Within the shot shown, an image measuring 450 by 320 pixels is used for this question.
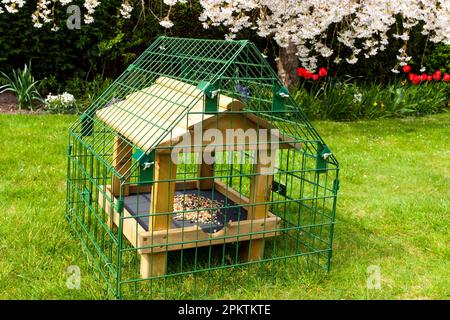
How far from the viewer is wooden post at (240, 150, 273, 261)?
3502 mm

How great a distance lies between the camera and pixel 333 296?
332 centimetres

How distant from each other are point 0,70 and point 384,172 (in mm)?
5885

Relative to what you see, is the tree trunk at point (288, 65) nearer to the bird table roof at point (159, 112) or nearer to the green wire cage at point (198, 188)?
the green wire cage at point (198, 188)

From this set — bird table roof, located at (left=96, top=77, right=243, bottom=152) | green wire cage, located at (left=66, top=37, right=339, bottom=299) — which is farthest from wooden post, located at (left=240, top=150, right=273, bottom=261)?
bird table roof, located at (left=96, top=77, right=243, bottom=152)

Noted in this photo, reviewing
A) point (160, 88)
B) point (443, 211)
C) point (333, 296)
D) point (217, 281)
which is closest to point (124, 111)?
point (160, 88)

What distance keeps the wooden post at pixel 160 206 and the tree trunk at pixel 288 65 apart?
20.9 ft

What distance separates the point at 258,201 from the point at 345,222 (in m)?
1.25

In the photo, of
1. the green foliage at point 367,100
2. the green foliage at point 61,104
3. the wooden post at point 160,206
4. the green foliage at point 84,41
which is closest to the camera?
the wooden post at point 160,206

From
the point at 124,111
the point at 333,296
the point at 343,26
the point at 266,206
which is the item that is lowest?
the point at 333,296

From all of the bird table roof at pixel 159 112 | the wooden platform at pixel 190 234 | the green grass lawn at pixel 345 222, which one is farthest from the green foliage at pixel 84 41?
the wooden platform at pixel 190 234

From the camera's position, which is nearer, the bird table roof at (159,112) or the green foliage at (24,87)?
the bird table roof at (159,112)

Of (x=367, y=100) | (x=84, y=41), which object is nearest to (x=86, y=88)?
(x=84, y=41)

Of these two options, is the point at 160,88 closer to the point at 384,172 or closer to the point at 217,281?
the point at 217,281

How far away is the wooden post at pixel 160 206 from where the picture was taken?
3.13m
